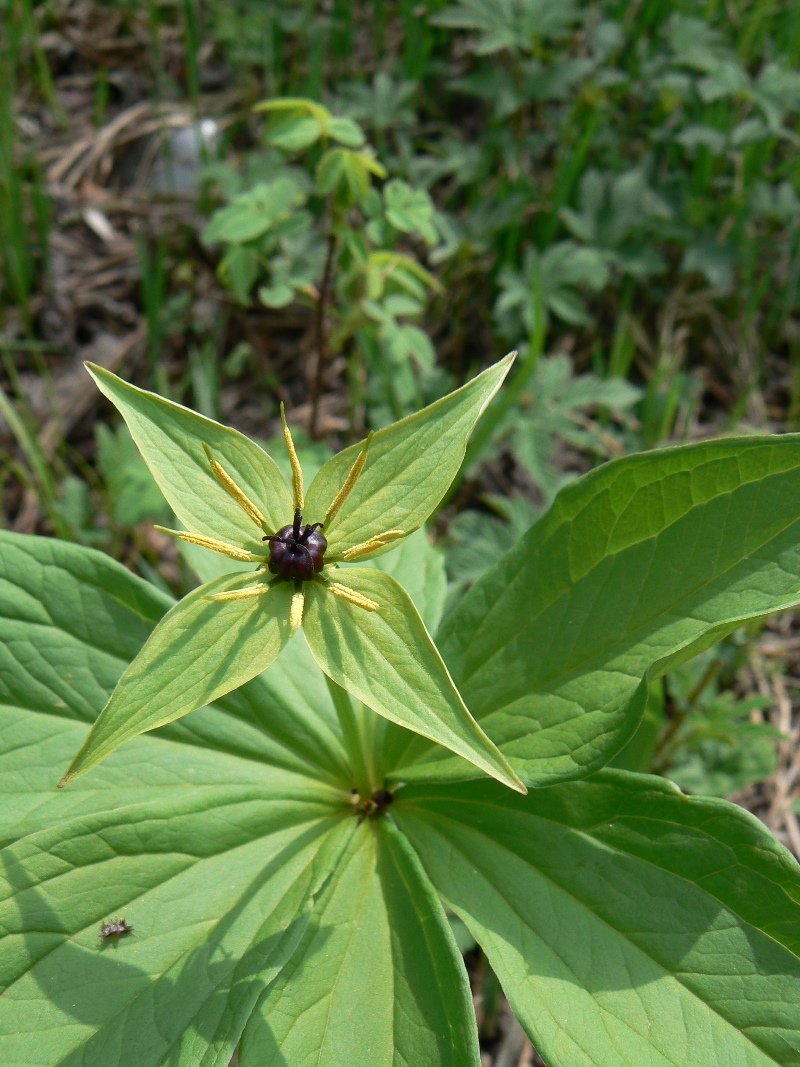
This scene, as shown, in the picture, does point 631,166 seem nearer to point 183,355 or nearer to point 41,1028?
point 183,355

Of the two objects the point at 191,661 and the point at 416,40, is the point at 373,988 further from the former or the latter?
the point at 416,40

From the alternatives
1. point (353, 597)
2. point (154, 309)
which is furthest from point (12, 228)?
point (353, 597)

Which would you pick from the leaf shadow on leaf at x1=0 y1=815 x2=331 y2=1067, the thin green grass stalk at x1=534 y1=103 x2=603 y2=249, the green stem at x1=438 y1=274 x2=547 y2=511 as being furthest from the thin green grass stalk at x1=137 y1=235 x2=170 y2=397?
the leaf shadow on leaf at x1=0 y1=815 x2=331 y2=1067

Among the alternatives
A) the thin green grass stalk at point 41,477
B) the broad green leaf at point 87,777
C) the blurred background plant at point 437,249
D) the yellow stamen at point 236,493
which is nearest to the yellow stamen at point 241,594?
the yellow stamen at point 236,493

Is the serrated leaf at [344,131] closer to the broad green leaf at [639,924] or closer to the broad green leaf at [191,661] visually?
the broad green leaf at [191,661]

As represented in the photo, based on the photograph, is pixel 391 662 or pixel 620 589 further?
pixel 620 589

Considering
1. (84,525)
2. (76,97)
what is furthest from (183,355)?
(76,97)
